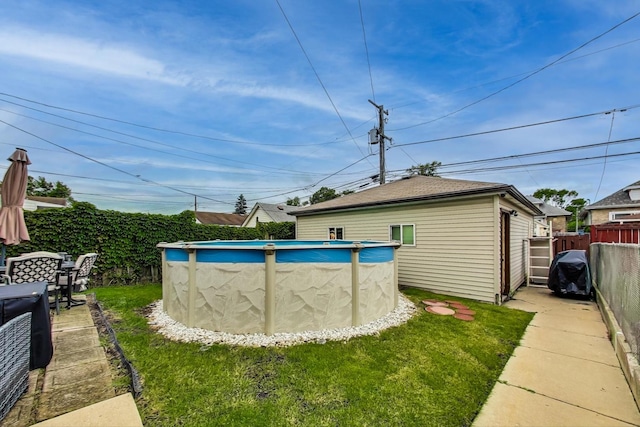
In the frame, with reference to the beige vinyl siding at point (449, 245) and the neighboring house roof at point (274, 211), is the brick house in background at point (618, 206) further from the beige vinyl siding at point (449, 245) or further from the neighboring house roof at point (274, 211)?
the neighboring house roof at point (274, 211)

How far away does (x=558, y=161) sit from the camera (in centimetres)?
1152

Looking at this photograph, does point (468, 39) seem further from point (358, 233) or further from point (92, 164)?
point (92, 164)

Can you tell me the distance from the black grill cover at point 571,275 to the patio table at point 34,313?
10510 mm

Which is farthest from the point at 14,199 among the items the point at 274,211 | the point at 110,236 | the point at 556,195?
the point at 556,195

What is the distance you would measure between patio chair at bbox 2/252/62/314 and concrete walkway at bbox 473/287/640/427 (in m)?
6.77

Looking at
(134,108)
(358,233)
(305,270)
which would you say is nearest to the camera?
(305,270)

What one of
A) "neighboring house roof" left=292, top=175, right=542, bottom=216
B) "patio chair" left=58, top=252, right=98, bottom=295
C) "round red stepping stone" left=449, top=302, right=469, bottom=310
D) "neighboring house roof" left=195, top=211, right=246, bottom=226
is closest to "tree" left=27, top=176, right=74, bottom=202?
"neighboring house roof" left=195, top=211, right=246, bottom=226

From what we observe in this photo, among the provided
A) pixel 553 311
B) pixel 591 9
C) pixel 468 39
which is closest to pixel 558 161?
pixel 591 9

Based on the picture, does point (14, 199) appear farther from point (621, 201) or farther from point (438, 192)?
point (621, 201)

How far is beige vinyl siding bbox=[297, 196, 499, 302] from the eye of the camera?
659 cm

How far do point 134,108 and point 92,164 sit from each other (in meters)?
7.81

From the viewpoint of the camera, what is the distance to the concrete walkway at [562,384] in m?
2.36

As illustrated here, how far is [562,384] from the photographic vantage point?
115 inches

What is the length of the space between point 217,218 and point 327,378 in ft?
132
